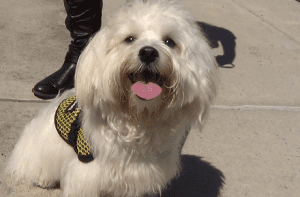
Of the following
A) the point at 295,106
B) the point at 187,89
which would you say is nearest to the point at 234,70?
the point at 295,106

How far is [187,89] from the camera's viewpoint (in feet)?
5.53

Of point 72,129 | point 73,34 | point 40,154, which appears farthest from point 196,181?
point 73,34

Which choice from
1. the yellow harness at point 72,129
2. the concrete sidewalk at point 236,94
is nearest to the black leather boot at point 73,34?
the concrete sidewalk at point 236,94

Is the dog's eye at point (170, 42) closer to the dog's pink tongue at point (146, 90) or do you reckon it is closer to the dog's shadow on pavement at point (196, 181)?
the dog's pink tongue at point (146, 90)

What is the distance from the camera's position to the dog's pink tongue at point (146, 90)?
1659mm

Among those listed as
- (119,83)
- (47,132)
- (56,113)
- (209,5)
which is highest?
(119,83)

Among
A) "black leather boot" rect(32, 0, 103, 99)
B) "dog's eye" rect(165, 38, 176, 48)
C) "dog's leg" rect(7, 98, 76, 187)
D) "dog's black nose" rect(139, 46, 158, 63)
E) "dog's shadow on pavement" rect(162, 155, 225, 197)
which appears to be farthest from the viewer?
"black leather boot" rect(32, 0, 103, 99)

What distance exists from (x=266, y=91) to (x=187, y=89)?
2364mm

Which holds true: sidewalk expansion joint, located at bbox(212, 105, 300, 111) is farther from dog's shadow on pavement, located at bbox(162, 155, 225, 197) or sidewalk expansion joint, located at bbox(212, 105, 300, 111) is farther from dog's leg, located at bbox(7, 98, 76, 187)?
dog's leg, located at bbox(7, 98, 76, 187)

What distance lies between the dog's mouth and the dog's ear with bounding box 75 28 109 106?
0.20 m

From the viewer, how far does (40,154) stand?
86.0 inches

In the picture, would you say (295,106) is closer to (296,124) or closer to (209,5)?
(296,124)

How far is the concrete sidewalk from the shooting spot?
2.61 m

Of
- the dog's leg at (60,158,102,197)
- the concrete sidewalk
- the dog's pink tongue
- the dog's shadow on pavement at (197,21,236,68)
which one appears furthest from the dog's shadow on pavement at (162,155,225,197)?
the dog's shadow on pavement at (197,21,236,68)
